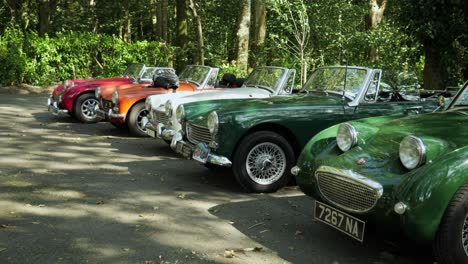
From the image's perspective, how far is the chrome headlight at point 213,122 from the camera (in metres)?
6.43

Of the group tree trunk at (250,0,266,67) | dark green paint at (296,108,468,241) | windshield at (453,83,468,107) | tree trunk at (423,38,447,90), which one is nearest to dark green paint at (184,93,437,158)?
dark green paint at (296,108,468,241)

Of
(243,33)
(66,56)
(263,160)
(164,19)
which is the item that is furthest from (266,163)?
(164,19)

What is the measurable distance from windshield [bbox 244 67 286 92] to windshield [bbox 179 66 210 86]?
146cm

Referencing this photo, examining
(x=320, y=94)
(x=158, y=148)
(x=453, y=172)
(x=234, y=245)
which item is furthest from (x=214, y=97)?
(x=453, y=172)

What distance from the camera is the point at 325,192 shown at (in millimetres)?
4578

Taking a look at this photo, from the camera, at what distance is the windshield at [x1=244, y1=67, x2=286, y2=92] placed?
28.8 feet

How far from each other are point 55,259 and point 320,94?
14.5 ft

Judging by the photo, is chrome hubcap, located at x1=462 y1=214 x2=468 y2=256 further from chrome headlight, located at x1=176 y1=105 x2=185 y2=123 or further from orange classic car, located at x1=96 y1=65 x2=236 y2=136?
orange classic car, located at x1=96 y1=65 x2=236 y2=136

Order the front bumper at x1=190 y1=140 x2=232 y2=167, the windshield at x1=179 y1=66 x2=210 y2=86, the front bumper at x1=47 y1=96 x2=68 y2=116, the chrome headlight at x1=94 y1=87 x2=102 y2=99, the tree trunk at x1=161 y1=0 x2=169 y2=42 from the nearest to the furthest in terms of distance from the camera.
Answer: the front bumper at x1=190 y1=140 x2=232 y2=167 → the windshield at x1=179 y1=66 x2=210 y2=86 → the chrome headlight at x1=94 y1=87 x2=102 y2=99 → the front bumper at x1=47 y1=96 x2=68 y2=116 → the tree trunk at x1=161 y1=0 x2=169 y2=42

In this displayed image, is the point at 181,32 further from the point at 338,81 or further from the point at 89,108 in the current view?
the point at 338,81

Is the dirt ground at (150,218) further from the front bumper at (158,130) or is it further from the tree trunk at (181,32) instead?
the tree trunk at (181,32)

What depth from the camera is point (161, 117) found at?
9039mm

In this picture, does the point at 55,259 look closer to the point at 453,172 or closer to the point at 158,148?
the point at 453,172

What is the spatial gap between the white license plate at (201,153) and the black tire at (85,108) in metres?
6.46
